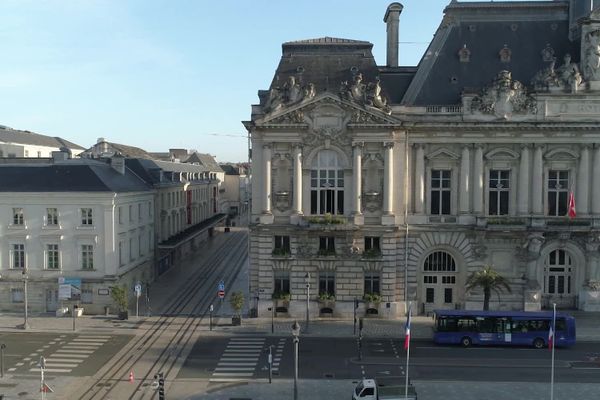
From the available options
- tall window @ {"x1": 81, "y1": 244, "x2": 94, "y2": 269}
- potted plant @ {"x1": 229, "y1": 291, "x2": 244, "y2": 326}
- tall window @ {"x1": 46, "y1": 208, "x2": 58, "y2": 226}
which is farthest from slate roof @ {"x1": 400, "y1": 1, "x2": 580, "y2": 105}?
tall window @ {"x1": 46, "y1": 208, "x2": 58, "y2": 226}

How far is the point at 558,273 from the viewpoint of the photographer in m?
56.9

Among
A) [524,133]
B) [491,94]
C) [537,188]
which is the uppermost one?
[491,94]

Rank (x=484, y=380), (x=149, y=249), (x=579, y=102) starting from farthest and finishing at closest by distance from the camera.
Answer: (x=149, y=249), (x=579, y=102), (x=484, y=380)

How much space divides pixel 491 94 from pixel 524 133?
15.7ft

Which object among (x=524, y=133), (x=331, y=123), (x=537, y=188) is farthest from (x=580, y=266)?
(x=331, y=123)

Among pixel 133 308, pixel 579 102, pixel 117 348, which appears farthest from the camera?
pixel 133 308

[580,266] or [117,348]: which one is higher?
[580,266]

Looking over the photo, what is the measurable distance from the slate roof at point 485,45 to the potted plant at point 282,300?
71.8 ft

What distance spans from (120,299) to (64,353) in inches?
361

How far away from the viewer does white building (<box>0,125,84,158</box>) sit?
307ft

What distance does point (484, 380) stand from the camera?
130 ft

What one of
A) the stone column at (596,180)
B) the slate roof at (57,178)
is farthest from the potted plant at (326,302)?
the stone column at (596,180)

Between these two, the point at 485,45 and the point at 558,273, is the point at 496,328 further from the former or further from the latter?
the point at 485,45

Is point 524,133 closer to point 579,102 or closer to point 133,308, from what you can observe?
point 579,102
